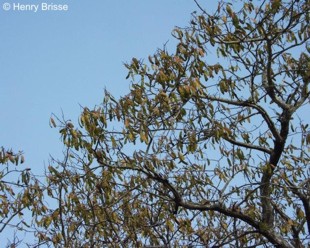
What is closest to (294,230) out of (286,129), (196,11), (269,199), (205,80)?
(269,199)

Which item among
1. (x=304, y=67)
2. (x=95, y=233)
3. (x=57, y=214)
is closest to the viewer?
(x=57, y=214)

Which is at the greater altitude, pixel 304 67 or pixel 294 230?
pixel 304 67

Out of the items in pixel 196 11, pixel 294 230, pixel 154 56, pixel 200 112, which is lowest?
pixel 294 230

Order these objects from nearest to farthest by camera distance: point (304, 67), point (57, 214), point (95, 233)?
point (57, 214) → point (95, 233) → point (304, 67)

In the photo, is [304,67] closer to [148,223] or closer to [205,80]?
[205,80]

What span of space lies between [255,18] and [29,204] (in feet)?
13.4

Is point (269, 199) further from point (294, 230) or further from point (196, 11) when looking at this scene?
point (196, 11)

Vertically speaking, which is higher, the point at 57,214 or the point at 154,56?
the point at 154,56

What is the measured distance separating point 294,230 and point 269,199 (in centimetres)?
74

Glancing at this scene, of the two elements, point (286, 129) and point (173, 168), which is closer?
point (173, 168)

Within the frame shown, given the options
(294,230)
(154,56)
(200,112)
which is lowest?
(294,230)

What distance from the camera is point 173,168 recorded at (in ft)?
26.8

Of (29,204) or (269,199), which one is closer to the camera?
(29,204)

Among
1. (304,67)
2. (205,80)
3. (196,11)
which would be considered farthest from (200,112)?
(304,67)
